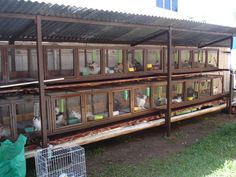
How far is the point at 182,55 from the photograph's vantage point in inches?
242

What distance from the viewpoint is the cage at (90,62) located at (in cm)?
445

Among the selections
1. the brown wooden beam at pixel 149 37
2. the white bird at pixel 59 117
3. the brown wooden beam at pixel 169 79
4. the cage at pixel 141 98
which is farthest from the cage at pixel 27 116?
the brown wooden beam at pixel 149 37

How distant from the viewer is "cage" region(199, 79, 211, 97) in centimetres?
651

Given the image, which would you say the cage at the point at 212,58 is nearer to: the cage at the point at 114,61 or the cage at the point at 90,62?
the cage at the point at 114,61

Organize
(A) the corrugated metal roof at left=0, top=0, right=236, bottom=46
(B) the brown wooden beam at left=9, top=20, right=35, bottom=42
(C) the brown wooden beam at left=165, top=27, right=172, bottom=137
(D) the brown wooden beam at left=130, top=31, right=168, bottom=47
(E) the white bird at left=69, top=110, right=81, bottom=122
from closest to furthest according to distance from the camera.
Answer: (A) the corrugated metal roof at left=0, top=0, right=236, bottom=46
(B) the brown wooden beam at left=9, top=20, right=35, bottom=42
(E) the white bird at left=69, top=110, right=81, bottom=122
(C) the brown wooden beam at left=165, top=27, right=172, bottom=137
(D) the brown wooden beam at left=130, top=31, right=168, bottom=47

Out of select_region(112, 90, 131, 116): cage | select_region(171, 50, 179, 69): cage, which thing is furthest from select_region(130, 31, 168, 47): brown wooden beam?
select_region(112, 90, 131, 116): cage

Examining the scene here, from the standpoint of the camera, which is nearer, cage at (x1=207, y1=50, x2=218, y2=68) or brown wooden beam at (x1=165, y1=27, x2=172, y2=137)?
brown wooden beam at (x1=165, y1=27, x2=172, y2=137)

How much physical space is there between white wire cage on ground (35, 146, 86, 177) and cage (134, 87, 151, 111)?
1.64 m

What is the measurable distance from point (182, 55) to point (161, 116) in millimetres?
1592

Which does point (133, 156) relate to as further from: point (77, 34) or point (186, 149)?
point (77, 34)

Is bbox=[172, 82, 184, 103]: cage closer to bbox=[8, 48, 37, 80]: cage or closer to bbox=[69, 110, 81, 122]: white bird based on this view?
bbox=[69, 110, 81, 122]: white bird

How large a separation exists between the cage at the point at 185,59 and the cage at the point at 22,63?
350cm

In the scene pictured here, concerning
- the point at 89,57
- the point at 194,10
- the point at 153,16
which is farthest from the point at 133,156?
the point at 194,10

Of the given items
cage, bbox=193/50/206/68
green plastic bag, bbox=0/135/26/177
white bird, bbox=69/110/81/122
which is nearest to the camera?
green plastic bag, bbox=0/135/26/177
